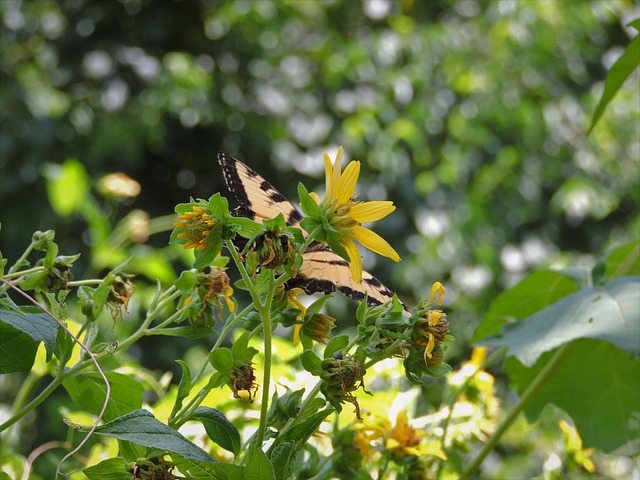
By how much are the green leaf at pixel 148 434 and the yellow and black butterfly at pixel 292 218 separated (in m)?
0.11

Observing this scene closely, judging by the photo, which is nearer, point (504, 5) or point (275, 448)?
point (275, 448)

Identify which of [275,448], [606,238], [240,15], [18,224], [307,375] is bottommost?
[606,238]

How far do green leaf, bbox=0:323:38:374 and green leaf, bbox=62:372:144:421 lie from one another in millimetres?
42

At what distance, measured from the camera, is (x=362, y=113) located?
270 centimetres

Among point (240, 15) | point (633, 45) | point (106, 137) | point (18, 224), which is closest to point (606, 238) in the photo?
point (240, 15)

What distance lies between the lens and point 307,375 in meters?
0.64

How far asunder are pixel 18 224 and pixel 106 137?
1.24 ft

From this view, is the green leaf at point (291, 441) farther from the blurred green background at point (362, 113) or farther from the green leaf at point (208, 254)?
the blurred green background at point (362, 113)

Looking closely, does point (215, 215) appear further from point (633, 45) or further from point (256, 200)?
point (633, 45)

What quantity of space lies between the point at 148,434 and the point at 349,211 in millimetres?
135

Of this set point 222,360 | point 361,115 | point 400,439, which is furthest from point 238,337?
point 361,115

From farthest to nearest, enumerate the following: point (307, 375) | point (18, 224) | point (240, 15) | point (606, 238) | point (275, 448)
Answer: point (606, 238) → point (240, 15) → point (18, 224) → point (307, 375) → point (275, 448)

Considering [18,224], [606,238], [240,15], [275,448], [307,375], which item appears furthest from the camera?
[606,238]

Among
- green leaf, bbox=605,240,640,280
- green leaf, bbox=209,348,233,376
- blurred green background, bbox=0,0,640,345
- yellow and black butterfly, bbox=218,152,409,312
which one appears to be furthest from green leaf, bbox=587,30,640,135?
blurred green background, bbox=0,0,640,345
